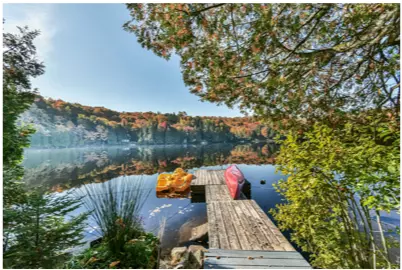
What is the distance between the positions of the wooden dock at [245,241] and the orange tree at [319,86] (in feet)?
0.80

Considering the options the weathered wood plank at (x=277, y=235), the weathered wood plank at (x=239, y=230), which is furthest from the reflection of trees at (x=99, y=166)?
the weathered wood plank at (x=277, y=235)

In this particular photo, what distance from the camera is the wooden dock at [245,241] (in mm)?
Result: 1718

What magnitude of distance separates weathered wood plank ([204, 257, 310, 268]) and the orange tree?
20cm

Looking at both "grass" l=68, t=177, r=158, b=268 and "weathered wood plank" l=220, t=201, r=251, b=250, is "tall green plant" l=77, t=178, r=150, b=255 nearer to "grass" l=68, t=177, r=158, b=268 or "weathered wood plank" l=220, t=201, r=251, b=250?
"grass" l=68, t=177, r=158, b=268

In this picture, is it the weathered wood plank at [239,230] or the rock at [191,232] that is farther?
the rock at [191,232]

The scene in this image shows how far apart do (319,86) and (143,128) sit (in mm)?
13936

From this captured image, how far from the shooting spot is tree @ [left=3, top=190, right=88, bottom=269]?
1.39 metres

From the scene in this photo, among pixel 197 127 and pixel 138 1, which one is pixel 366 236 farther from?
pixel 197 127

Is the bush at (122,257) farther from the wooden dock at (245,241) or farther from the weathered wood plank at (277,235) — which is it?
the weathered wood plank at (277,235)

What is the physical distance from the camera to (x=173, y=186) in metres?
5.80

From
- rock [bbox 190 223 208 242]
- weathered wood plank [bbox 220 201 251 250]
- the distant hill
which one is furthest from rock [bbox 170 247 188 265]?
the distant hill

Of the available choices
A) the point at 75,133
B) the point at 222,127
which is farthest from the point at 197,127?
the point at 75,133

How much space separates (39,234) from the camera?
4.92 feet

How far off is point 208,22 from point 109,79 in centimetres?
235
